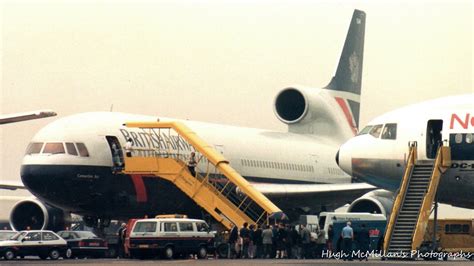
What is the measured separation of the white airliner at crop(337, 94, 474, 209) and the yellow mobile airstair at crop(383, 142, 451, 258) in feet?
1.18

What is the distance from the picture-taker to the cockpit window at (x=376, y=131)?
41.7m

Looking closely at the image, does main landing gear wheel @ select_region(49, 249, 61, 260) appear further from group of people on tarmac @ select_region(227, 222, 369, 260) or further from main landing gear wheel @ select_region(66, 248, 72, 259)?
group of people on tarmac @ select_region(227, 222, 369, 260)

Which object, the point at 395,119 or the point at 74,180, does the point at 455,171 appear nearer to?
the point at 395,119

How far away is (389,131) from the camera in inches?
1626

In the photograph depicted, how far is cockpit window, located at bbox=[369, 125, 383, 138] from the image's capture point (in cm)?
4166

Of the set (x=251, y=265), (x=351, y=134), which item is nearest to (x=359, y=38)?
(x=351, y=134)

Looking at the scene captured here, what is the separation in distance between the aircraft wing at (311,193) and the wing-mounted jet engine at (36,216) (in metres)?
8.55

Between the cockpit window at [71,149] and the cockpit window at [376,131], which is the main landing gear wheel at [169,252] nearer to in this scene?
the cockpit window at [376,131]

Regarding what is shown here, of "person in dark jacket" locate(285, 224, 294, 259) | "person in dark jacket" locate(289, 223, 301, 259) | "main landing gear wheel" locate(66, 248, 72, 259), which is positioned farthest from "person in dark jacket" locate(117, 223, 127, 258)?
"person in dark jacket" locate(289, 223, 301, 259)

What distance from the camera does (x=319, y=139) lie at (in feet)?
219

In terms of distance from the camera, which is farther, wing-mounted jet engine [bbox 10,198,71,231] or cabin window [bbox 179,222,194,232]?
wing-mounted jet engine [bbox 10,198,71,231]

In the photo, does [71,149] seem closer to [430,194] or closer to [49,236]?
[49,236]

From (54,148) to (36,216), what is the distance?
711 cm

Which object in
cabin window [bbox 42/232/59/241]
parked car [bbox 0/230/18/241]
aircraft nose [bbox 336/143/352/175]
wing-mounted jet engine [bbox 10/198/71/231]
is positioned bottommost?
wing-mounted jet engine [bbox 10/198/71/231]
